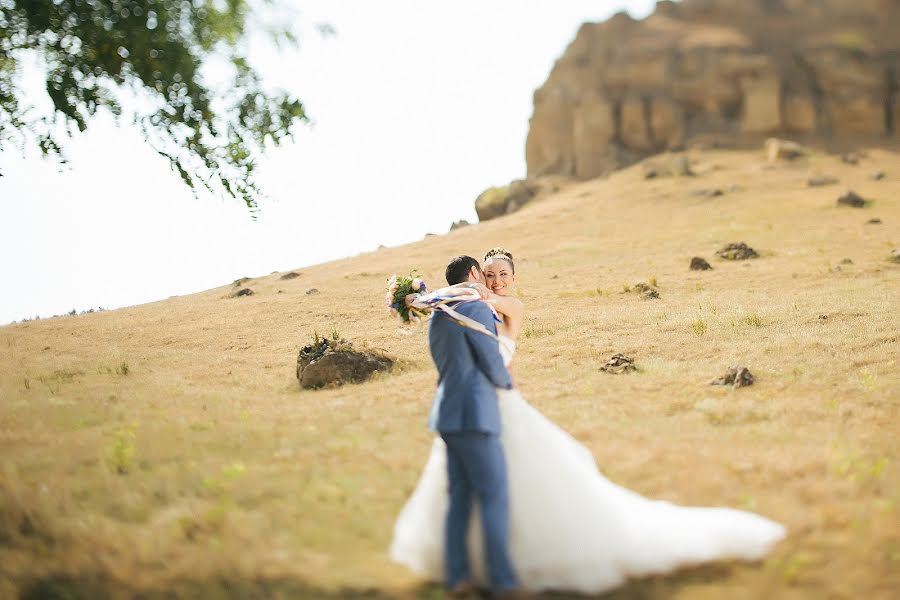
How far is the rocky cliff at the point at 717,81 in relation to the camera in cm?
6519

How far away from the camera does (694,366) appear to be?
12875 mm

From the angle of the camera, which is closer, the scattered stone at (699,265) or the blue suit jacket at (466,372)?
the blue suit jacket at (466,372)

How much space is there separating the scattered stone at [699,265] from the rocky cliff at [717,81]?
138 feet

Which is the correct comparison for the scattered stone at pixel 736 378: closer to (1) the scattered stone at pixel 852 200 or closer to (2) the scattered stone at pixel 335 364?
(2) the scattered stone at pixel 335 364

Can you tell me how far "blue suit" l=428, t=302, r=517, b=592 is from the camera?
4.80 metres

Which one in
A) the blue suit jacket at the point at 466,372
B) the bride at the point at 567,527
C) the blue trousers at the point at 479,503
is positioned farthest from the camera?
the blue suit jacket at the point at 466,372

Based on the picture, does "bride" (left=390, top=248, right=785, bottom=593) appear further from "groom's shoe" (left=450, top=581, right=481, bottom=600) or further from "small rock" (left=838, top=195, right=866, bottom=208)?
"small rock" (left=838, top=195, right=866, bottom=208)

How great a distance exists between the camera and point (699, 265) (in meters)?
25.9

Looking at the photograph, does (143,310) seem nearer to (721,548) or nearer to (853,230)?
(721,548)

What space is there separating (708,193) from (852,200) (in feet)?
32.6

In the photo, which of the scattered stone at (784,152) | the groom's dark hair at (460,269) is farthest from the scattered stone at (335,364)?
the scattered stone at (784,152)

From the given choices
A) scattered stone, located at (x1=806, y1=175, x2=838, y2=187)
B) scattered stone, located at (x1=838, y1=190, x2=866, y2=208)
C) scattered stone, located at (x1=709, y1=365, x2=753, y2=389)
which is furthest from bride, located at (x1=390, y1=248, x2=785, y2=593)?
scattered stone, located at (x1=806, y1=175, x2=838, y2=187)

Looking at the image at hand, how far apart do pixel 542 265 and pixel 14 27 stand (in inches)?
1003

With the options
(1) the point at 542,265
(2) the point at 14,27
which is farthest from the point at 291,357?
(1) the point at 542,265
